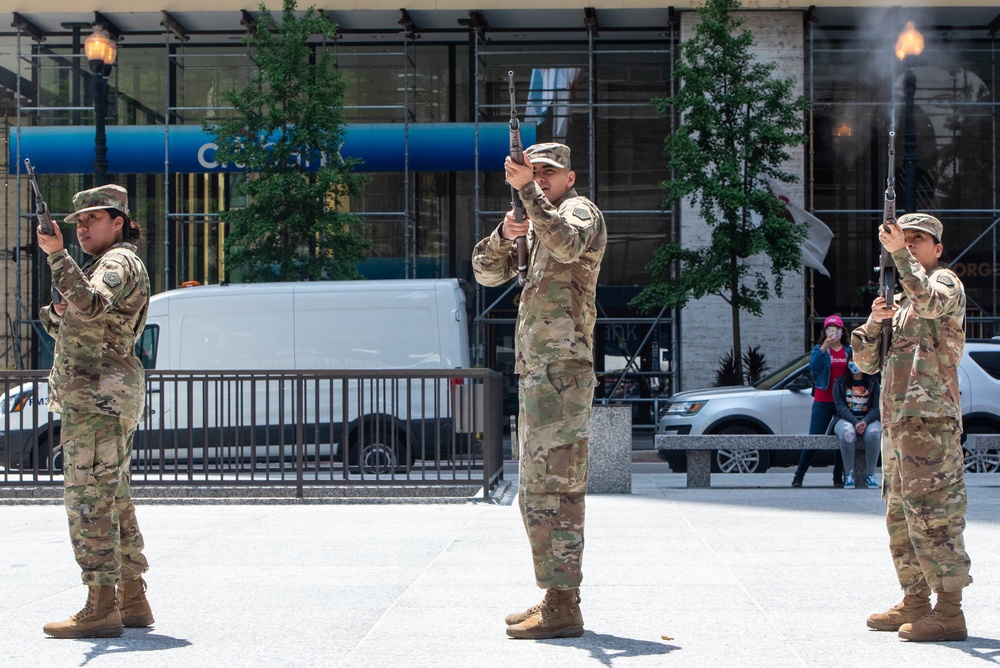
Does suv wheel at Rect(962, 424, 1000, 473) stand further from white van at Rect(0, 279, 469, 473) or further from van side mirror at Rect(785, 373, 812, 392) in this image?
white van at Rect(0, 279, 469, 473)

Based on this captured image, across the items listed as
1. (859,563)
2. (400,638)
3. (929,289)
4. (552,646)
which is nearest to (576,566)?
(552,646)

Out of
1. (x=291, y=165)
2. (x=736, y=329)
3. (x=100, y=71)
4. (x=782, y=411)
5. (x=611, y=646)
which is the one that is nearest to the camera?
(x=611, y=646)

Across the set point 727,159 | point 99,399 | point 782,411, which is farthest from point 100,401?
point 727,159

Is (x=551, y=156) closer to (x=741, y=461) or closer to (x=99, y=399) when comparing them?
(x=99, y=399)

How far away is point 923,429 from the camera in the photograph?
527cm

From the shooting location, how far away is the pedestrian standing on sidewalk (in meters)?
12.7

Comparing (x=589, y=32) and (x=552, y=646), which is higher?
(x=589, y=32)

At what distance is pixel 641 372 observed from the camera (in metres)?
22.3

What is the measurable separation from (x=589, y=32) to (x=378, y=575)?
55.9ft

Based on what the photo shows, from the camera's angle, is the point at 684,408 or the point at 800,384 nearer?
the point at 800,384

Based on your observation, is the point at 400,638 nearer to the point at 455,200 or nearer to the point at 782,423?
the point at 782,423

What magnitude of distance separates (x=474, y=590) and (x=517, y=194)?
2.25m

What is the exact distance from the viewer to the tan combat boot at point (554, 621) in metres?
5.13

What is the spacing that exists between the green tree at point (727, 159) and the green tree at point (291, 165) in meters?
4.75
